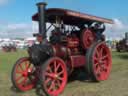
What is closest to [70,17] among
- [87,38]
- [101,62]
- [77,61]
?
[87,38]

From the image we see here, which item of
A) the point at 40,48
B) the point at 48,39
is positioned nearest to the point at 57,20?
the point at 48,39

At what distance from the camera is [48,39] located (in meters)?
9.05

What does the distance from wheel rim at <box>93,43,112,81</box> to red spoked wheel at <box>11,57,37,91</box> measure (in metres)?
1.67

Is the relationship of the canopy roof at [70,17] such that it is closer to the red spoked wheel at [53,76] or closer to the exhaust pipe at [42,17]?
the exhaust pipe at [42,17]

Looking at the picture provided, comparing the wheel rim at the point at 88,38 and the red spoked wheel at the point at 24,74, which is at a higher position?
the wheel rim at the point at 88,38

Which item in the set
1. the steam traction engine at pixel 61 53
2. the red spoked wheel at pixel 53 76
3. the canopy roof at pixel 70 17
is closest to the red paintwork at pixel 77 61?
the steam traction engine at pixel 61 53

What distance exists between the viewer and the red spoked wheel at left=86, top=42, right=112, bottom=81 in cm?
902

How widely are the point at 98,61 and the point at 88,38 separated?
70 centimetres

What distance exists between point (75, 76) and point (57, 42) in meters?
1.91

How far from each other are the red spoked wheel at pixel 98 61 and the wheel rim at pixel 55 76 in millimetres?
1075

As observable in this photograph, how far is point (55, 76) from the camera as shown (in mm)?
7918

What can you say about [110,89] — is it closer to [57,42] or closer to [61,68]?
[61,68]

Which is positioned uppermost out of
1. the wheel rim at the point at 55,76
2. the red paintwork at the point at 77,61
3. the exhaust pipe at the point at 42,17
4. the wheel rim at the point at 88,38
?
the exhaust pipe at the point at 42,17

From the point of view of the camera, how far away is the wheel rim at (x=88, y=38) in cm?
949
